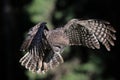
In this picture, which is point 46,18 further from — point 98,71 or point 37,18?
point 98,71

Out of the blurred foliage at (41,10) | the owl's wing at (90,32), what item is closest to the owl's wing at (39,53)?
the owl's wing at (90,32)

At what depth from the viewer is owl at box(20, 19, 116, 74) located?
7.05m

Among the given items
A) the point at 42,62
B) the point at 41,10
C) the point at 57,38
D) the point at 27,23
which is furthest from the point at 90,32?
the point at 27,23

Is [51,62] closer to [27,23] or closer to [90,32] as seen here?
[90,32]

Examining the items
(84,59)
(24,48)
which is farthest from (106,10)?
(24,48)

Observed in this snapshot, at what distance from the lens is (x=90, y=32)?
7887mm

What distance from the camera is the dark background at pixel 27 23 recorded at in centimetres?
1236

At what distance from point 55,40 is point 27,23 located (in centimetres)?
612

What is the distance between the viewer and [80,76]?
12.0 metres

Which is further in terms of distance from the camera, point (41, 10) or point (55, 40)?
point (41, 10)

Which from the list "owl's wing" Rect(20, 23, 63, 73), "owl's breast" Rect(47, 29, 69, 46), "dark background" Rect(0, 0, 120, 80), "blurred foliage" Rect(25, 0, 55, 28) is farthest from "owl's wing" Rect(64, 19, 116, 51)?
"dark background" Rect(0, 0, 120, 80)

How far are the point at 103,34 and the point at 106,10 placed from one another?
16.3ft

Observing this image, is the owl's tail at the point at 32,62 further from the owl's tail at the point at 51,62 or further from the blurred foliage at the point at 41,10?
the blurred foliage at the point at 41,10

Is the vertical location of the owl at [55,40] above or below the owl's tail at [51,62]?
above
